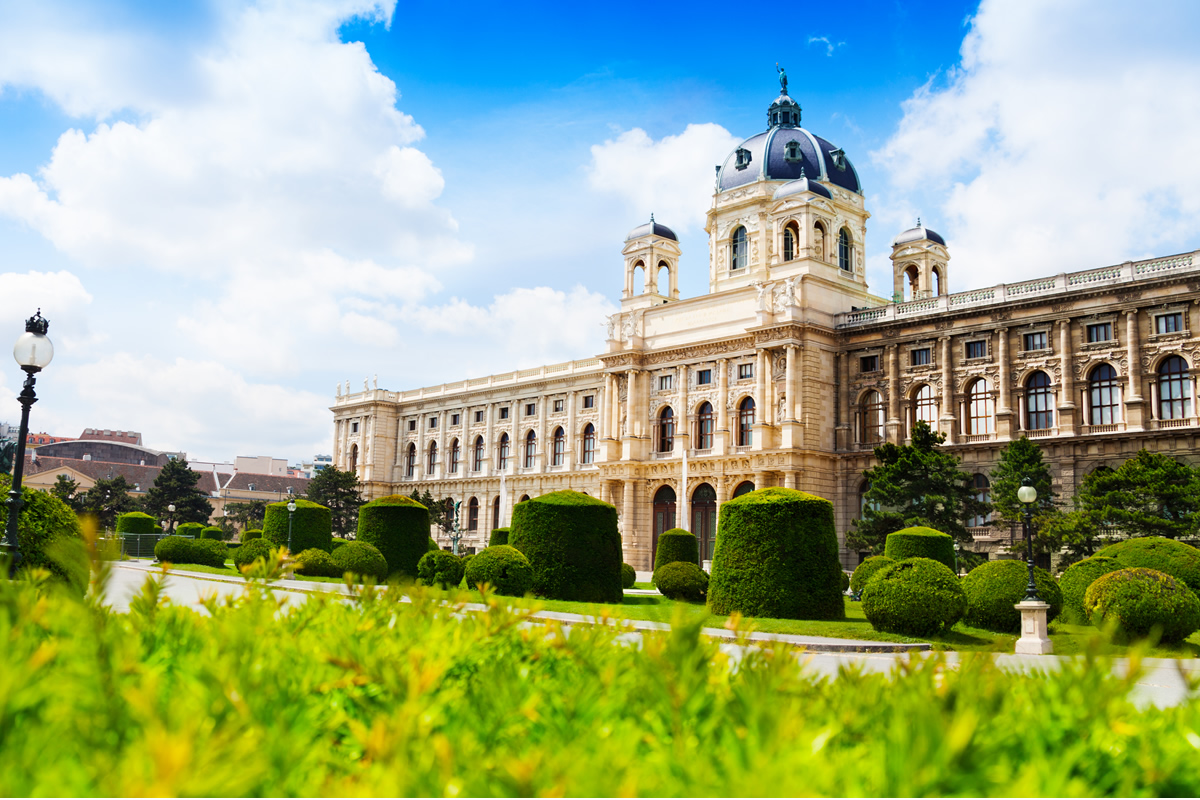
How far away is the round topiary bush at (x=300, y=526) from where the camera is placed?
34.7 metres

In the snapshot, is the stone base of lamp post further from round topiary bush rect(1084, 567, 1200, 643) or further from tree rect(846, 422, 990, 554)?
tree rect(846, 422, 990, 554)

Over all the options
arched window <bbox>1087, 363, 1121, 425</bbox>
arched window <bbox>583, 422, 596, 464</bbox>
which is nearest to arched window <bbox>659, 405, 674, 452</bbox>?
arched window <bbox>583, 422, 596, 464</bbox>

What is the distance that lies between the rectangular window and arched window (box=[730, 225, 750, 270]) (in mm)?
20224

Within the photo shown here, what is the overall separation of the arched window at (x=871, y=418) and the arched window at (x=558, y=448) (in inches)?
908

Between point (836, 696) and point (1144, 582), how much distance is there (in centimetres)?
1675

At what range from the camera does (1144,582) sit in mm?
17406

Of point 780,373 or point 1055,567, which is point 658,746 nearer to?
point 1055,567

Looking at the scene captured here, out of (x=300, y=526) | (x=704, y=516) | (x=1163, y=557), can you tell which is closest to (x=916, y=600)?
(x=1163, y=557)

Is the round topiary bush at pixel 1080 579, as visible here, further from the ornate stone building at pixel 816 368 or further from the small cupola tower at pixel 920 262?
the small cupola tower at pixel 920 262

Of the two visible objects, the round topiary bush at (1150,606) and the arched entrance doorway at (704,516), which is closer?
the round topiary bush at (1150,606)

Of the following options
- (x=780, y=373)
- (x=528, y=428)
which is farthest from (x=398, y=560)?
(x=528, y=428)

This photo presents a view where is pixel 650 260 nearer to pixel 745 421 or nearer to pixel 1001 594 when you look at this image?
pixel 745 421

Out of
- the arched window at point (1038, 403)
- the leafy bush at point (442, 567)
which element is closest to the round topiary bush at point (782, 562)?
the leafy bush at point (442, 567)

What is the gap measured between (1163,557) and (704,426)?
31.6 m
